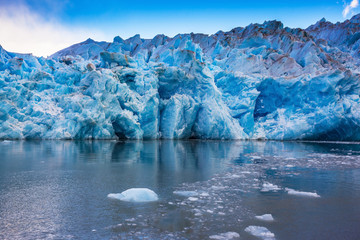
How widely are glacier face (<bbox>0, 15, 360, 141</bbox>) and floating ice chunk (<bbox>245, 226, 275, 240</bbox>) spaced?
73.3 ft

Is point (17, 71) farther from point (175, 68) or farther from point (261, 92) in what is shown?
point (261, 92)

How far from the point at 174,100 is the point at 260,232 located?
83.7 feet

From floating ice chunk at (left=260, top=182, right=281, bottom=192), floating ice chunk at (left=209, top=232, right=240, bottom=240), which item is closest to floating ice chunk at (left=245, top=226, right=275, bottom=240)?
floating ice chunk at (left=209, top=232, right=240, bottom=240)

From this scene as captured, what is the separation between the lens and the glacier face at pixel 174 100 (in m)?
25.6

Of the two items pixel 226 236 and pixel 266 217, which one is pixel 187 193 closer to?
pixel 266 217

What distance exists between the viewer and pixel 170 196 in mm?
6223

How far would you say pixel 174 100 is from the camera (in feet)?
96.2

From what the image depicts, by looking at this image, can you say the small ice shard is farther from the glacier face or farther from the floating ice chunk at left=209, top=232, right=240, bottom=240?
→ the glacier face

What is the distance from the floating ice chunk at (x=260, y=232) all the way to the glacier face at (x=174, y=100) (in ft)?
73.3

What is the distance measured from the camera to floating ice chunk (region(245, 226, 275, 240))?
399 centimetres

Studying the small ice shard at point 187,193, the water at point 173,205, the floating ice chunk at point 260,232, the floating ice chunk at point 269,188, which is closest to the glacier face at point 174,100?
the water at point 173,205

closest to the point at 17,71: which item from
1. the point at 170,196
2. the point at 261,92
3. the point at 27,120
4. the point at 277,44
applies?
the point at 27,120

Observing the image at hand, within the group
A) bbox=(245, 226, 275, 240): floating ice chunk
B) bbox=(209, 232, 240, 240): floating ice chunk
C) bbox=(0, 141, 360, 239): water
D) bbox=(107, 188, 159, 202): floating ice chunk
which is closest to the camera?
bbox=(209, 232, 240, 240): floating ice chunk

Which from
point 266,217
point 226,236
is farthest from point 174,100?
point 226,236
